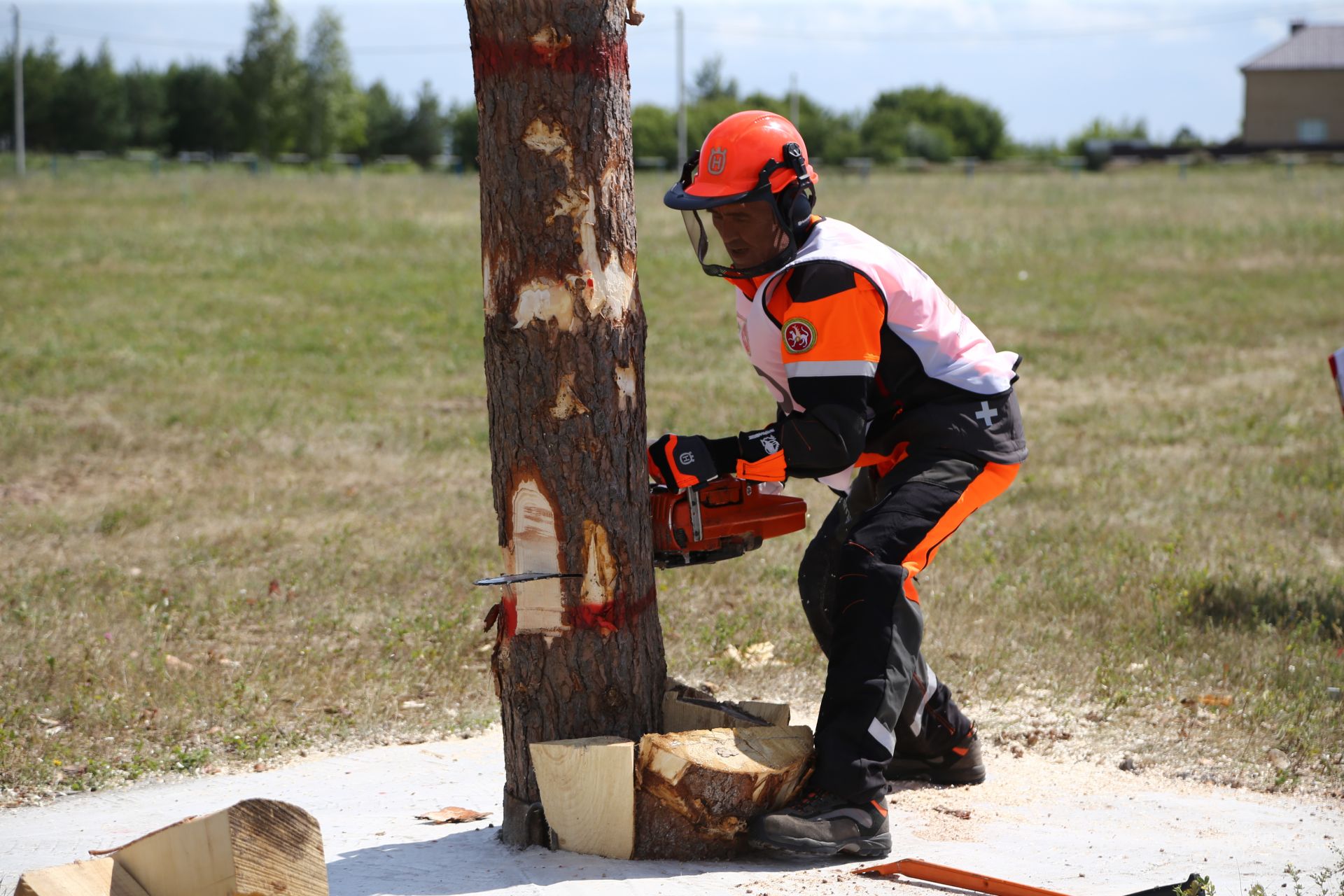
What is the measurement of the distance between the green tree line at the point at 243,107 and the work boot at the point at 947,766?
198ft

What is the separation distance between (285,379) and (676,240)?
10957mm

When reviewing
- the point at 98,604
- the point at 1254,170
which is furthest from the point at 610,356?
the point at 1254,170

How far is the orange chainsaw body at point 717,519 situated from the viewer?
12.3ft

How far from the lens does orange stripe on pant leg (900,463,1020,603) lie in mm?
3691

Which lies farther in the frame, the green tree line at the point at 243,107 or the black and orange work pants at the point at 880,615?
the green tree line at the point at 243,107

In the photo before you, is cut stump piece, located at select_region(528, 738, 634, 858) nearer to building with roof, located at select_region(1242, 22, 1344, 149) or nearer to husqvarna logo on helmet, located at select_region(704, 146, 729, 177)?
husqvarna logo on helmet, located at select_region(704, 146, 729, 177)

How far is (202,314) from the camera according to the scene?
49.8ft

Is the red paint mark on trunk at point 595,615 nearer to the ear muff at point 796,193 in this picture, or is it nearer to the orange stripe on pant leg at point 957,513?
the orange stripe on pant leg at point 957,513

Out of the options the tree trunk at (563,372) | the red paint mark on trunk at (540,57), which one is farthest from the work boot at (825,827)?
the red paint mark on trunk at (540,57)

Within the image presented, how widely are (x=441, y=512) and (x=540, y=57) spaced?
16.0ft

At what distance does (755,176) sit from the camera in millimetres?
3652

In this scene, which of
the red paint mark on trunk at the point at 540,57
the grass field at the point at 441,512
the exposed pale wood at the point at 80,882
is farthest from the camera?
the grass field at the point at 441,512

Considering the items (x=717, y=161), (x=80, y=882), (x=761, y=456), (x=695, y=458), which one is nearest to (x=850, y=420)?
(x=761, y=456)

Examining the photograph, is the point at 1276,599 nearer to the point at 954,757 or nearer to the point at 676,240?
the point at 954,757
